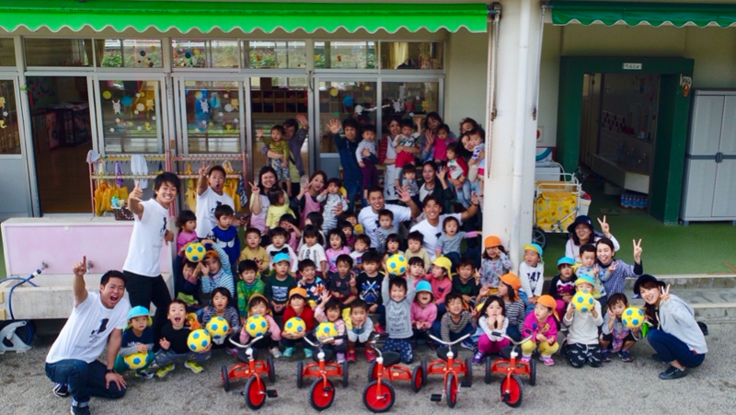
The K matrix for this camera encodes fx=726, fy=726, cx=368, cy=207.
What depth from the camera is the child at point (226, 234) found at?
739 centimetres

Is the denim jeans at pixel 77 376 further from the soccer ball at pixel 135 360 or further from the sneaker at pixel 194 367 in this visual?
the sneaker at pixel 194 367

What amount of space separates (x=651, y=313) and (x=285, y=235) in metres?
3.57

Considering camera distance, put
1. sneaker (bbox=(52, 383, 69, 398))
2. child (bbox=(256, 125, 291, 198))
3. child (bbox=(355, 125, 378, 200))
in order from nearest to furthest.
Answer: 1. sneaker (bbox=(52, 383, 69, 398))
2. child (bbox=(355, 125, 378, 200))
3. child (bbox=(256, 125, 291, 198))

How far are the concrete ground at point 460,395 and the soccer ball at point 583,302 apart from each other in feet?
1.94

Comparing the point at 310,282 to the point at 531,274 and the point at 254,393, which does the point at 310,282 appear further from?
the point at 531,274

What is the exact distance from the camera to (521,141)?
7070 mm

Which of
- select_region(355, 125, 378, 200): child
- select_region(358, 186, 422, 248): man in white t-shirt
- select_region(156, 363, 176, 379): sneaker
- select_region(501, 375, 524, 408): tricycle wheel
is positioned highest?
select_region(355, 125, 378, 200): child

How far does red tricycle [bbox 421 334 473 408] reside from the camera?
A: 589cm

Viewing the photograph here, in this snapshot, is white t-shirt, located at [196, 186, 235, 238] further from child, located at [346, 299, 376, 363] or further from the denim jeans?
the denim jeans

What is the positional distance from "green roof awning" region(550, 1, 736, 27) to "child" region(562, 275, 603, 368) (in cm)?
245

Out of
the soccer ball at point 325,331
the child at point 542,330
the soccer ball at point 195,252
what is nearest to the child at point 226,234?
the soccer ball at point 195,252

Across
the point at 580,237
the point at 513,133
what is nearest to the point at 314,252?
the point at 513,133

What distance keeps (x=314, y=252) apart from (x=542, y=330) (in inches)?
93.3

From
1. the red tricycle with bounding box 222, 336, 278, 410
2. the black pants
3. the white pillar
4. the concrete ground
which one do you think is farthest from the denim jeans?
the white pillar
